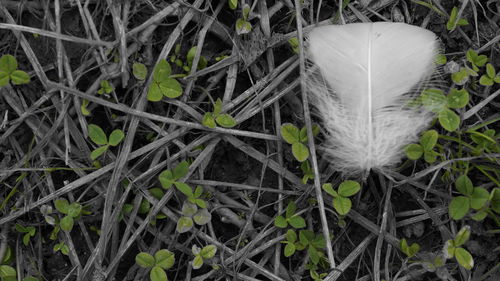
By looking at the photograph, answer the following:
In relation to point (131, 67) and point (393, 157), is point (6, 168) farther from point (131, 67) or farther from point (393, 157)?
point (393, 157)

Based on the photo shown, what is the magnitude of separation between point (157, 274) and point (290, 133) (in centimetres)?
76

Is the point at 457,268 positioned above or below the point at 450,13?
below

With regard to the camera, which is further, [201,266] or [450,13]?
[450,13]

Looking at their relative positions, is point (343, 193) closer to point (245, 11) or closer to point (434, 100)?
point (434, 100)

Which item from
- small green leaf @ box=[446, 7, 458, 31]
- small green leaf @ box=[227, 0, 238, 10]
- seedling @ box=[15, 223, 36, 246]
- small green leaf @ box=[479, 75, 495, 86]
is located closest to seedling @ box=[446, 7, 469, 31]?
small green leaf @ box=[446, 7, 458, 31]

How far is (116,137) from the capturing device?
222cm

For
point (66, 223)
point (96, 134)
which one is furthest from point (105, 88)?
point (66, 223)

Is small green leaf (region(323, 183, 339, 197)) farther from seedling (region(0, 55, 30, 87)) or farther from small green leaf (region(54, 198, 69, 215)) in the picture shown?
seedling (region(0, 55, 30, 87))

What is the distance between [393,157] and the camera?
7.14ft

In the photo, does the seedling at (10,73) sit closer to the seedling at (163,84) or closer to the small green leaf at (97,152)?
the small green leaf at (97,152)

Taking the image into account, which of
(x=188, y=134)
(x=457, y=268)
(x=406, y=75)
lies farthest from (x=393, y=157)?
(x=188, y=134)

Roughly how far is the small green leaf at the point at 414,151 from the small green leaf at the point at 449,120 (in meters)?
0.13

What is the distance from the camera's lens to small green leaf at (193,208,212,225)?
2186 millimetres

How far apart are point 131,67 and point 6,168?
67cm
